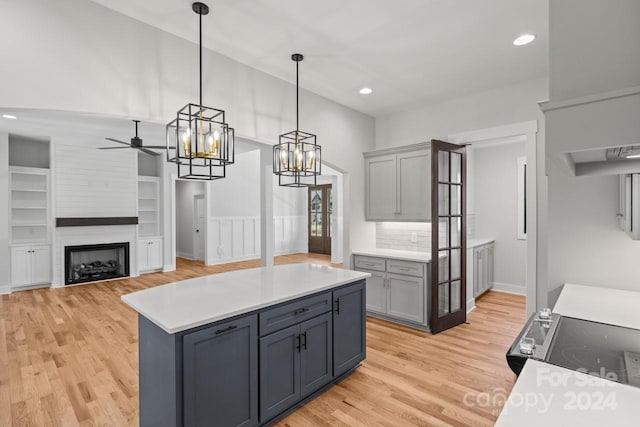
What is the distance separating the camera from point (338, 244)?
865 cm

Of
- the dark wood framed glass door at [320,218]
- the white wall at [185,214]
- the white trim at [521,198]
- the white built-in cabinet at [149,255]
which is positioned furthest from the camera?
the dark wood framed glass door at [320,218]

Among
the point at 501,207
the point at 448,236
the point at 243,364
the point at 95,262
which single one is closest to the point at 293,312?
the point at 243,364

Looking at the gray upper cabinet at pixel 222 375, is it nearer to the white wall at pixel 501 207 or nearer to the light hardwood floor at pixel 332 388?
the light hardwood floor at pixel 332 388

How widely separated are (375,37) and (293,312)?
2.34 metres

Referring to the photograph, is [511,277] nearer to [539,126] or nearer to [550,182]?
[539,126]

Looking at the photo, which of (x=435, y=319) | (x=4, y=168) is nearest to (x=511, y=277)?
(x=435, y=319)

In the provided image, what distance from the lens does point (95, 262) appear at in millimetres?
6930

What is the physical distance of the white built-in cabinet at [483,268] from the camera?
489 cm

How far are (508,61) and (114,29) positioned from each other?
3470 millimetres

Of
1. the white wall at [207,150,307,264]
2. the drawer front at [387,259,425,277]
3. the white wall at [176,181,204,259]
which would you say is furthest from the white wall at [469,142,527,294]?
the white wall at [176,181,204,259]

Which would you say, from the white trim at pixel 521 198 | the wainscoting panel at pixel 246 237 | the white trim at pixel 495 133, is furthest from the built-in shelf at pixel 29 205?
the white trim at pixel 521 198

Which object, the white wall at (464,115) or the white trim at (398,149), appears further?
the white trim at (398,149)

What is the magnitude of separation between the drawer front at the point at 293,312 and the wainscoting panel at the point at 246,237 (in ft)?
21.8

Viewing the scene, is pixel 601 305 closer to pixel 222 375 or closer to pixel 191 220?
pixel 222 375
